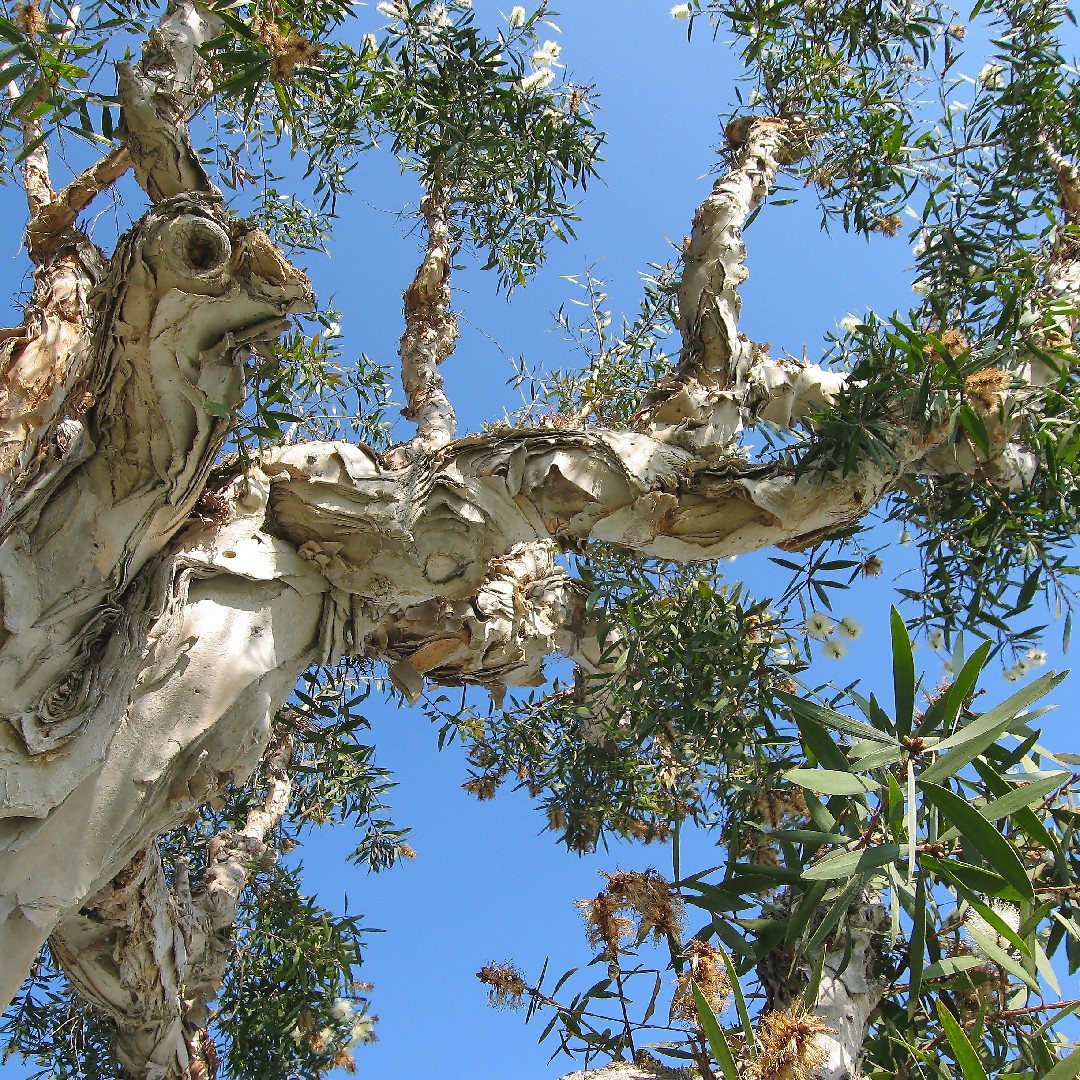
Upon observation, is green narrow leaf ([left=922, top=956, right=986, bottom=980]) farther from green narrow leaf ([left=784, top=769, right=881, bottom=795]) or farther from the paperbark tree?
green narrow leaf ([left=784, top=769, right=881, bottom=795])

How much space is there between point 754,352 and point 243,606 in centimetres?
227

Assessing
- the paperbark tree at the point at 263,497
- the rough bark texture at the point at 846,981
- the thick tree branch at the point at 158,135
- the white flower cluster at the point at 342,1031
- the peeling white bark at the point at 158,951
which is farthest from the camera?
the white flower cluster at the point at 342,1031

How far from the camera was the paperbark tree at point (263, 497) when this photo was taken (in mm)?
2125

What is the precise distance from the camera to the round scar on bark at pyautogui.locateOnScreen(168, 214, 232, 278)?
2.12m

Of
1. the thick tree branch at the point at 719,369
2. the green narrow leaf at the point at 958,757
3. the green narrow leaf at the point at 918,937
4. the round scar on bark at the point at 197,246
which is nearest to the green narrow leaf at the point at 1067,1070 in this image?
the green narrow leaf at the point at 918,937

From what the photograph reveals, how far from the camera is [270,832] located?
4723 millimetres

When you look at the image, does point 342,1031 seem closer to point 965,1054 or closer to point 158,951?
point 158,951

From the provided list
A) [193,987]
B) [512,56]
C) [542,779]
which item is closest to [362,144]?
[512,56]

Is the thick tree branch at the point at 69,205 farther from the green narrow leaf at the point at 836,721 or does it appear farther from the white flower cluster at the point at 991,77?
the white flower cluster at the point at 991,77

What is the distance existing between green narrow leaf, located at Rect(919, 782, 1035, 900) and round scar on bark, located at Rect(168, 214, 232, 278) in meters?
2.03

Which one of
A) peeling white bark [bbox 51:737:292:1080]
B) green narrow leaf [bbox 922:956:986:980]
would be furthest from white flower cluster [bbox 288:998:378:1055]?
green narrow leaf [bbox 922:956:986:980]

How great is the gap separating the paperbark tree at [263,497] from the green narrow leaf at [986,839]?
0.19 metres

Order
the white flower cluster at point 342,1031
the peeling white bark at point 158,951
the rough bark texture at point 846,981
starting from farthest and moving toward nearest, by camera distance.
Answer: the white flower cluster at point 342,1031 < the peeling white bark at point 158,951 < the rough bark texture at point 846,981

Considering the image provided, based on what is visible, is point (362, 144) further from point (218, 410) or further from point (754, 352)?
point (218, 410)
